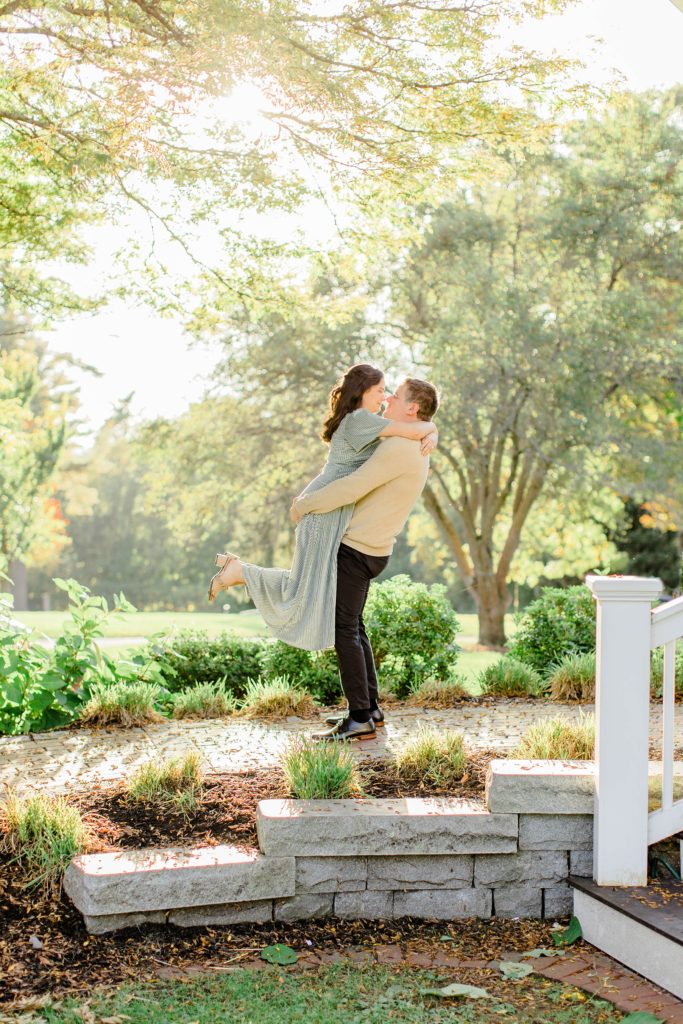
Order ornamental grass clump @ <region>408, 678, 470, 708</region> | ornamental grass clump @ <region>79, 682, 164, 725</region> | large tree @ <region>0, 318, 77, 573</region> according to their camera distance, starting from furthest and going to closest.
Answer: large tree @ <region>0, 318, 77, 573</region> → ornamental grass clump @ <region>408, 678, 470, 708</region> → ornamental grass clump @ <region>79, 682, 164, 725</region>

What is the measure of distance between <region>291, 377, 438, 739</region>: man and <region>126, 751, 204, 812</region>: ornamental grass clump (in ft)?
2.52

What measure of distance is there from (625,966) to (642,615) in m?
1.08

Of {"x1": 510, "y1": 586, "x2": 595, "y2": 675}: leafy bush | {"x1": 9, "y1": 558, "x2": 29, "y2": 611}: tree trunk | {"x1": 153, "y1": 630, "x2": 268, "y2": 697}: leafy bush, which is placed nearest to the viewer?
{"x1": 153, "y1": 630, "x2": 268, "y2": 697}: leafy bush

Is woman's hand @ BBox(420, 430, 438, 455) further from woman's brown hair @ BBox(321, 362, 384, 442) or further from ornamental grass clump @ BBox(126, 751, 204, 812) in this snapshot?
ornamental grass clump @ BBox(126, 751, 204, 812)

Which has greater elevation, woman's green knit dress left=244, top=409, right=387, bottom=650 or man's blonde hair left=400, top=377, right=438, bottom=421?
man's blonde hair left=400, top=377, right=438, bottom=421

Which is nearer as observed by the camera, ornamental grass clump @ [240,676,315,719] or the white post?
the white post

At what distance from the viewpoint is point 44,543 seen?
21172mm

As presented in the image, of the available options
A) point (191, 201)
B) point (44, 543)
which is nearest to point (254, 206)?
point (191, 201)

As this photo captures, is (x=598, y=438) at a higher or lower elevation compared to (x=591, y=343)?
lower

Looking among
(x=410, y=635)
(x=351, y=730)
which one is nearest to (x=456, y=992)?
(x=351, y=730)

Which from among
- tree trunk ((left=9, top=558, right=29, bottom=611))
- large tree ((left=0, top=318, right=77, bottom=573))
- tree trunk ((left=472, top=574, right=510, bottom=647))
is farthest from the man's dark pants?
tree trunk ((left=9, top=558, right=29, bottom=611))

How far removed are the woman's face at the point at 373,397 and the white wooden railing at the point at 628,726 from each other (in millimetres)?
1398

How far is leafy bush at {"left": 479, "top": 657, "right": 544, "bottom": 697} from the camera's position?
613 cm

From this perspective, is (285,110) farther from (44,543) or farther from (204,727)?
(44,543)
